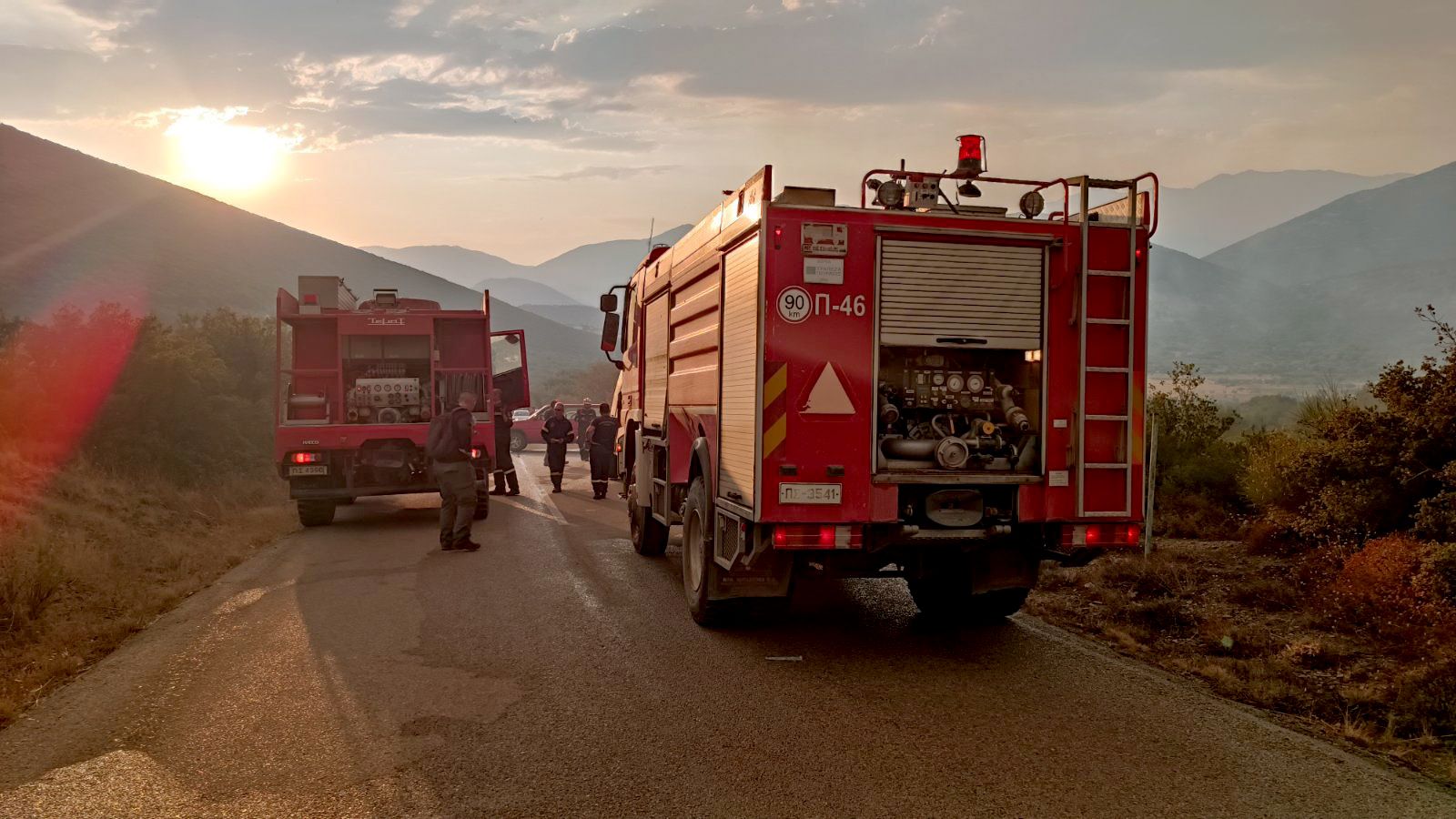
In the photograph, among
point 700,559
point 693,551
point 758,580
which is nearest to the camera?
point 758,580

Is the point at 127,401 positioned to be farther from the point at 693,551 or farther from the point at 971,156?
the point at 971,156

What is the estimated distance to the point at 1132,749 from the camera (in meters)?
4.92

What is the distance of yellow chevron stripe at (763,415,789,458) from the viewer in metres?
6.41

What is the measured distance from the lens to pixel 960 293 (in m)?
6.68

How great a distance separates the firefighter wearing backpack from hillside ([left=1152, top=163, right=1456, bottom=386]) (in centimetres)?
7980

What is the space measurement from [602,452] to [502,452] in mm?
1733

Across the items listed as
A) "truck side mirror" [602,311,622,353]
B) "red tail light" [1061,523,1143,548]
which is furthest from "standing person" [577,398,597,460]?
"red tail light" [1061,523,1143,548]

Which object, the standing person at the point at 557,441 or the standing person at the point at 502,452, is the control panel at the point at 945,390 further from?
the standing person at the point at 557,441

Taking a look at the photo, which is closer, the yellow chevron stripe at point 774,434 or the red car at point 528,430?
the yellow chevron stripe at point 774,434

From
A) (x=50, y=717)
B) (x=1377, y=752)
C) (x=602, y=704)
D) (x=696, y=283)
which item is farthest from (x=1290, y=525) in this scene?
(x=50, y=717)

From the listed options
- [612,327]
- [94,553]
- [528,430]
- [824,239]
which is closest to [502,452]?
[612,327]

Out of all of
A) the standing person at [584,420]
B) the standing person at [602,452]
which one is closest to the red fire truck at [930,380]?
the standing person at [602,452]

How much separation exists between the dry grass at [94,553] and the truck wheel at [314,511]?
0.33m

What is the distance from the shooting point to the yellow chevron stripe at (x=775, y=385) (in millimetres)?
6414
